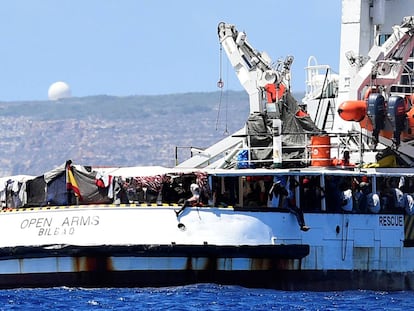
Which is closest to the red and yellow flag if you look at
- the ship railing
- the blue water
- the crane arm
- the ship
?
the ship

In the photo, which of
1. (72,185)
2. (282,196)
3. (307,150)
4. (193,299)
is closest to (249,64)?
(307,150)

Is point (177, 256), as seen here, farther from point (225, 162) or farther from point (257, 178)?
point (225, 162)

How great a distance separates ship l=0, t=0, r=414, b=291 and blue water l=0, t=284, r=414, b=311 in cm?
58

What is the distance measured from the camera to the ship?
35.8m

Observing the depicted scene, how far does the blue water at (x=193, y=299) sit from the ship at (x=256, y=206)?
0.58 metres

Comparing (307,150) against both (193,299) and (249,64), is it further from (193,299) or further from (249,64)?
(193,299)

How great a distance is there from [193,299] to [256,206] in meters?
4.14

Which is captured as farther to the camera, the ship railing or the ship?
the ship railing

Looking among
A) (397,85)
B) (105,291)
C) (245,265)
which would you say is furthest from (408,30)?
(105,291)

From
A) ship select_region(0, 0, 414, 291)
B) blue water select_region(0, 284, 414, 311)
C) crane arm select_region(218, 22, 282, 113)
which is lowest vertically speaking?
blue water select_region(0, 284, 414, 311)

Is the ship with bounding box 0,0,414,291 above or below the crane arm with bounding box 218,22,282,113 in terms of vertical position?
below

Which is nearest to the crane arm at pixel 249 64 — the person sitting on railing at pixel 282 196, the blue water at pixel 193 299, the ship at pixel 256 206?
the ship at pixel 256 206

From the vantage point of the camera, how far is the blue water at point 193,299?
1287 inches

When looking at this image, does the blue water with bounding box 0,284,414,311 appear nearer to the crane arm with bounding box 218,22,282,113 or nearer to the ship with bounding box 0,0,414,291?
the ship with bounding box 0,0,414,291
